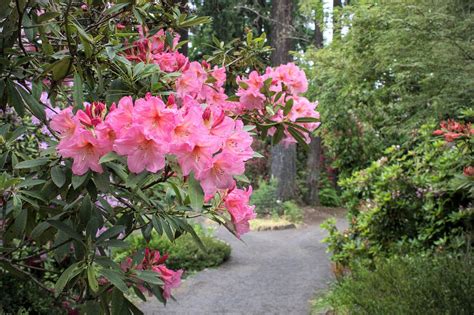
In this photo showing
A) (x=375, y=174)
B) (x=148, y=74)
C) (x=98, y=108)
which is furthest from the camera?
(x=375, y=174)

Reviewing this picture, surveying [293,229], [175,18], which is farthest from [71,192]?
[293,229]

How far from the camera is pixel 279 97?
196cm

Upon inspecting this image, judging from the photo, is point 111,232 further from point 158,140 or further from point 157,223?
point 158,140

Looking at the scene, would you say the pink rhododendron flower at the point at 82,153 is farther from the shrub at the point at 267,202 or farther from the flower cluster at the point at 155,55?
the shrub at the point at 267,202

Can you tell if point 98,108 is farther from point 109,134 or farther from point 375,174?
point 375,174

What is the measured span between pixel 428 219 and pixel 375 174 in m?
1.11

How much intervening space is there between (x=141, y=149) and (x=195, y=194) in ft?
0.53

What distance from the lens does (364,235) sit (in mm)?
5285

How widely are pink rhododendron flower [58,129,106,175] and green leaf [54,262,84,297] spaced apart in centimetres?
30

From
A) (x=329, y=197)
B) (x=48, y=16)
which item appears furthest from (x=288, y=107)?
(x=329, y=197)

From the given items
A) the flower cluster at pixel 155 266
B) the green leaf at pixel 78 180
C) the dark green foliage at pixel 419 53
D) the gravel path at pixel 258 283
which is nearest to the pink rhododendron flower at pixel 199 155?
the green leaf at pixel 78 180

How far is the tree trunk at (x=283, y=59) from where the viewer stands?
11.9 metres

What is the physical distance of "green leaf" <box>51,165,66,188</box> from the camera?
1268mm

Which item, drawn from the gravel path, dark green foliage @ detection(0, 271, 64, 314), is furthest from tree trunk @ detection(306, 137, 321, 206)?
dark green foliage @ detection(0, 271, 64, 314)
